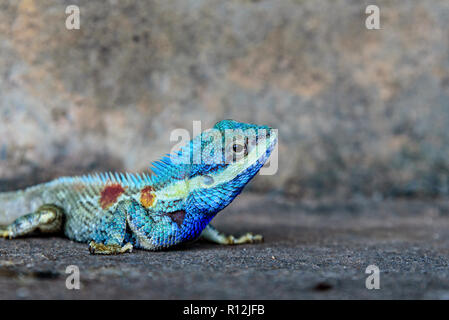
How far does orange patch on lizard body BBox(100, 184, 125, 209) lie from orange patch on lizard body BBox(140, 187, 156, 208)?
0.30m

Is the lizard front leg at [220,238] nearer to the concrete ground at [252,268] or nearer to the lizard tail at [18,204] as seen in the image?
the concrete ground at [252,268]

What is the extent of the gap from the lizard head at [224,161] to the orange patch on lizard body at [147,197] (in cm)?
39

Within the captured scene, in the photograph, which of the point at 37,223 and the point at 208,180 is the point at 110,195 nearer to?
the point at 37,223

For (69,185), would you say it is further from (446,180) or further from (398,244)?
(446,180)

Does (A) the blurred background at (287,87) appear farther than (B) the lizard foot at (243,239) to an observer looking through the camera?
Yes

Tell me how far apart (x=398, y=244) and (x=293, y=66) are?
4.14 metres

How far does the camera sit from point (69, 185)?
5504 millimetres

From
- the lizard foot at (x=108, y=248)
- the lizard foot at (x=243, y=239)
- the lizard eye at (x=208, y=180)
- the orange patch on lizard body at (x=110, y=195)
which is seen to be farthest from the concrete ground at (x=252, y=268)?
the lizard eye at (x=208, y=180)

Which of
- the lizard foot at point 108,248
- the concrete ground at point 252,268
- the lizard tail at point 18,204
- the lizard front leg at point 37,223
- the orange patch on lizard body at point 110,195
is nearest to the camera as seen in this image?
the concrete ground at point 252,268

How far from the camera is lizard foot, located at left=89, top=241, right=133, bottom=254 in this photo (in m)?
4.14

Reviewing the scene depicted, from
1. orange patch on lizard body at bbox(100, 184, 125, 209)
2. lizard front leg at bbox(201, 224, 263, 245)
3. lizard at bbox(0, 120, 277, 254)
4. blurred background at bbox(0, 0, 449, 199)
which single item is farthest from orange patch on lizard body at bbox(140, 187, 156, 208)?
blurred background at bbox(0, 0, 449, 199)

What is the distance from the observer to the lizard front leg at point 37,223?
5.14 m

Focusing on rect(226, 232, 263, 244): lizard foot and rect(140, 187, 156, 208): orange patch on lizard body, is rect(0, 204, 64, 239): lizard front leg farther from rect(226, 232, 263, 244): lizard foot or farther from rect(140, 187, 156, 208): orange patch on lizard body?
rect(226, 232, 263, 244): lizard foot

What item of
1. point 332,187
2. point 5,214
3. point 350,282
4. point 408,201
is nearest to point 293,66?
point 332,187
